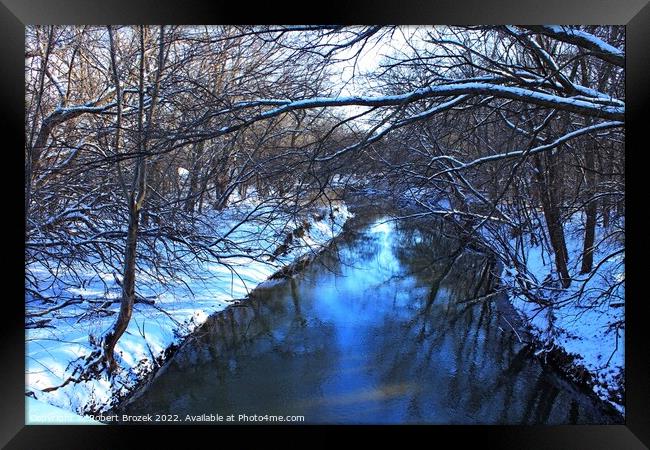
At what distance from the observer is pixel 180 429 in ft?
7.80

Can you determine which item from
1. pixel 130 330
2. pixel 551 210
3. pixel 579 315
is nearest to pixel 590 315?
pixel 579 315

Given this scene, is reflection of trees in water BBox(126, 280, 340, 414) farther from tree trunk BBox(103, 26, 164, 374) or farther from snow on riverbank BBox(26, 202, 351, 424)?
tree trunk BBox(103, 26, 164, 374)

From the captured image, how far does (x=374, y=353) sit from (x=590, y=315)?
6.45ft

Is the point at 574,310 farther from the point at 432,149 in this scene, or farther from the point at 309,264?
the point at 309,264

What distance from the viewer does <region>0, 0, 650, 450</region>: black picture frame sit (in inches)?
87.9

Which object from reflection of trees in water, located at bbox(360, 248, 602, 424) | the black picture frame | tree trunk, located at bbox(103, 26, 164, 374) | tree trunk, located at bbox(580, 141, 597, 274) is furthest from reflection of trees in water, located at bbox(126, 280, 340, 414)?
tree trunk, located at bbox(580, 141, 597, 274)

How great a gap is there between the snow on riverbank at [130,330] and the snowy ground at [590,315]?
1.90 meters

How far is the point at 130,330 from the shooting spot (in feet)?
12.8

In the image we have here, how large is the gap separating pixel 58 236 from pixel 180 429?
200 cm

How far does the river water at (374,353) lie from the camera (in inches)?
144
